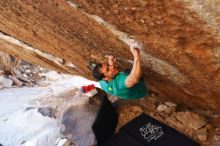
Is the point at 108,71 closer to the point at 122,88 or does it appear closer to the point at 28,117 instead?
the point at 122,88

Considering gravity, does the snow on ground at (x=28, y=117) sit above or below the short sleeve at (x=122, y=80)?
below

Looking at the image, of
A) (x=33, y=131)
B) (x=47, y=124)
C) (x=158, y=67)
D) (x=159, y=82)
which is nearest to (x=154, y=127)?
(x=159, y=82)

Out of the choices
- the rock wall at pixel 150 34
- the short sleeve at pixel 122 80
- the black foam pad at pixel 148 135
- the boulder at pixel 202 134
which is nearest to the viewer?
the rock wall at pixel 150 34

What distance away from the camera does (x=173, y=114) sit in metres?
3.45

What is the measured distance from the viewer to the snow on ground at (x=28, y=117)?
411cm

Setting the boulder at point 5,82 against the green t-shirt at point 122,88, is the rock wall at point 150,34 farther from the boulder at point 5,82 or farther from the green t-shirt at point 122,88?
the boulder at point 5,82

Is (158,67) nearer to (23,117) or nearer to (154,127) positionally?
(154,127)

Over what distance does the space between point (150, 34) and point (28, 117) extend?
3.28 metres

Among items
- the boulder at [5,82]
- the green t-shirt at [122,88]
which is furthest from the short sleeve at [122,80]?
the boulder at [5,82]

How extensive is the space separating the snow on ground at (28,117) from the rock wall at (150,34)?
1105mm

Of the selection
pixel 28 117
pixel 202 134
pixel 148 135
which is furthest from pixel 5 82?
pixel 202 134

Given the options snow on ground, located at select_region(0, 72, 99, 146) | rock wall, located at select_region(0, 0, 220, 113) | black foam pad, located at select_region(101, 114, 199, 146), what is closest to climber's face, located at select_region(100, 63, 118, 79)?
rock wall, located at select_region(0, 0, 220, 113)

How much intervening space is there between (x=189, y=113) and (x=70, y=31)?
1563 mm

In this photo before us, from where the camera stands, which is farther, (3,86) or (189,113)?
(3,86)
